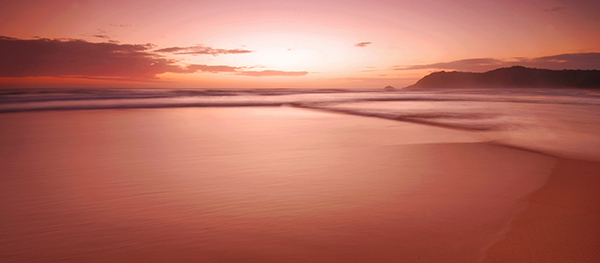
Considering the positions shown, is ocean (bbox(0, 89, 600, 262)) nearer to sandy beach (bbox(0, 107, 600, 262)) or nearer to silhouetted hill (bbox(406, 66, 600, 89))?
sandy beach (bbox(0, 107, 600, 262))

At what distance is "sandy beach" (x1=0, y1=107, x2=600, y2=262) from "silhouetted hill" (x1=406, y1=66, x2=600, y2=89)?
12900 cm

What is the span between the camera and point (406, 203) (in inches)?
121

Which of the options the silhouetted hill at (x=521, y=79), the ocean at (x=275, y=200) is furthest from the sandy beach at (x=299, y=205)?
the silhouetted hill at (x=521, y=79)

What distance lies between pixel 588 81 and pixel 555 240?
5309 inches

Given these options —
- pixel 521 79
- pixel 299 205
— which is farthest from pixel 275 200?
pixel 521 79

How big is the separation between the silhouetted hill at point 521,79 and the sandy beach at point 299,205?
129 meters

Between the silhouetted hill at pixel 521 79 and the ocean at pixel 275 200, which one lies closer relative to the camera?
the ocean at pixel 275 200

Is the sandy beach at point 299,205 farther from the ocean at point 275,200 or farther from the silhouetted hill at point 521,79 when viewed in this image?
the silhouetted hill at point 521,79

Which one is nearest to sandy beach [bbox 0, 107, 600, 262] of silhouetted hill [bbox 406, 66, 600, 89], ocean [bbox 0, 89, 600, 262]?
ocean [bbox 0, 89, 600, 262]

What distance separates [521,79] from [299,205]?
158 m

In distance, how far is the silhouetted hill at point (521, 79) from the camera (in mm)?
102075

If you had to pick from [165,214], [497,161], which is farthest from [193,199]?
[497,161]

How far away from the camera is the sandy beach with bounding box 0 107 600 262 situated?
220cm

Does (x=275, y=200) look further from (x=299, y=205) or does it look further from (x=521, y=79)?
(x=521, y=79)
